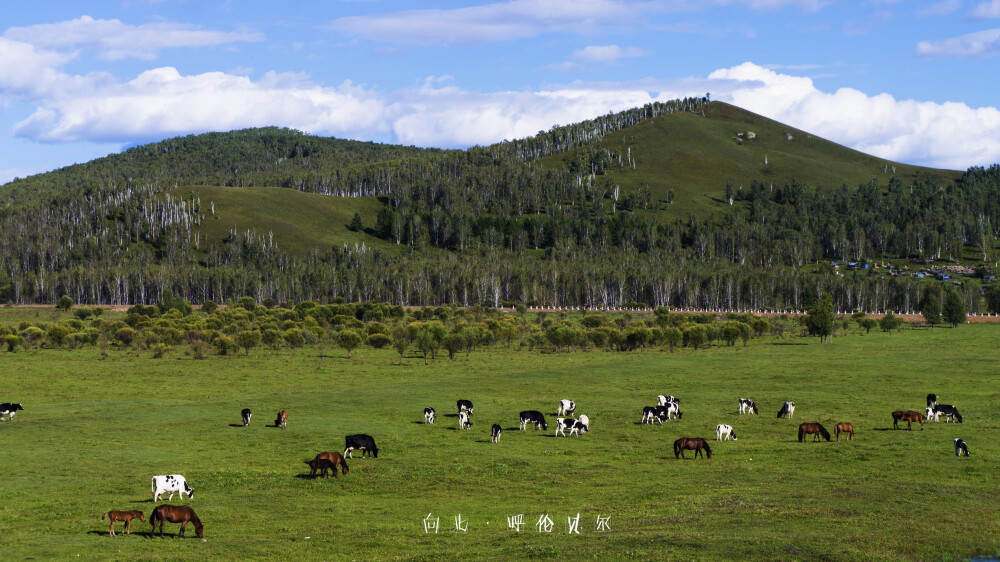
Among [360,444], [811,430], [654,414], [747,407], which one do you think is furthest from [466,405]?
[811,430]

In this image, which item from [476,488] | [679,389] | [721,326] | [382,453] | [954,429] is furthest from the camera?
[721,326]

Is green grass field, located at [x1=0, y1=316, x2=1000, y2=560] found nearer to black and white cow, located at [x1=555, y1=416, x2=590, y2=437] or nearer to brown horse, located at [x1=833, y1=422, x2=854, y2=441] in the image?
black and white cow, located at [x1=555, y1=416, x2=590, y2=437]

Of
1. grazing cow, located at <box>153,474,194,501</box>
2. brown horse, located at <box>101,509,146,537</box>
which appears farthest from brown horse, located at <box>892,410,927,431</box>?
brown horse, located at <box>101,509,146,537</box>

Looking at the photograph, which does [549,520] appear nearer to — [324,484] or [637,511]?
[637,511]

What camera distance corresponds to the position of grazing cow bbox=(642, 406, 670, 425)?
52900 mm

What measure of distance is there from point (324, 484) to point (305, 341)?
297ft

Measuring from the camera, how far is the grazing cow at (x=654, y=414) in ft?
174

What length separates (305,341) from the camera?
4870 inches

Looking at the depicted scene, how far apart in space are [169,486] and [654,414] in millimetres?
30679

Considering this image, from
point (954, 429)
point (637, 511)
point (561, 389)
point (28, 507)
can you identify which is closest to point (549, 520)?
point (637, 511)

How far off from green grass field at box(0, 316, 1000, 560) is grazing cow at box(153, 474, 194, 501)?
0.40 m

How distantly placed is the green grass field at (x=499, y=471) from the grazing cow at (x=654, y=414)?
693 mm

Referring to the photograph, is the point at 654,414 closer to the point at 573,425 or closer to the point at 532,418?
A: the point at 573,425

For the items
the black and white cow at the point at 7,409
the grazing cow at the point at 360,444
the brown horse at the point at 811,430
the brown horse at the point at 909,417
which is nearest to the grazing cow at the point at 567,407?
the brown horse at the point at 811,430
